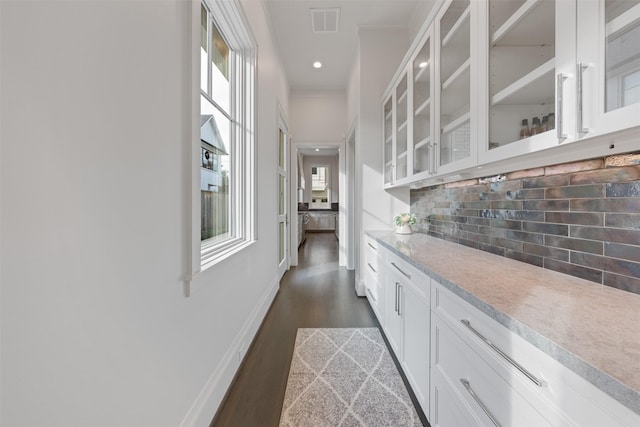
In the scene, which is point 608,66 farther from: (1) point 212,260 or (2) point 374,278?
(2) point 374,278

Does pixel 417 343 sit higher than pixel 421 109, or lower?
lower

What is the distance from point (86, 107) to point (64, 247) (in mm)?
346

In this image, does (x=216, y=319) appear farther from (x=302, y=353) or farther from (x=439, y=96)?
(x=439, y=96)

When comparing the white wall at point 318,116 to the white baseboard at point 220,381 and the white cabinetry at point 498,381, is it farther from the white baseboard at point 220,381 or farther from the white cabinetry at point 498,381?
the white cabinetry at point 498,381

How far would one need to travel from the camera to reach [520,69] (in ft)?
3.44

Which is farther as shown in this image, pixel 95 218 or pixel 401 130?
pixel 401 130

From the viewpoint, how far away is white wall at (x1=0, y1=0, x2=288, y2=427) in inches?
19.9

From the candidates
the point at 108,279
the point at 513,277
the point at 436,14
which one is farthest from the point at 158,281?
the point at 436,14

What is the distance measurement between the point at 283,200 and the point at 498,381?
3502 mm

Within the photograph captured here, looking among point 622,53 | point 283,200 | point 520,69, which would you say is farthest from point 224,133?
point 283,200

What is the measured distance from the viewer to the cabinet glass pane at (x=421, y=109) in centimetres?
187

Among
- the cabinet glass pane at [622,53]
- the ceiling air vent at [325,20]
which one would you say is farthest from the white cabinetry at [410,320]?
the ceiling air vent at [325,20]

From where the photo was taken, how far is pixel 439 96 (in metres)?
1.67

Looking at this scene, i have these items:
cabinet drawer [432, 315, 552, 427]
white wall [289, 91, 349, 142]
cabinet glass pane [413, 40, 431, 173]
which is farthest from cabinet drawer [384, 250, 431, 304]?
white wall [289, 91, 349, 142]
